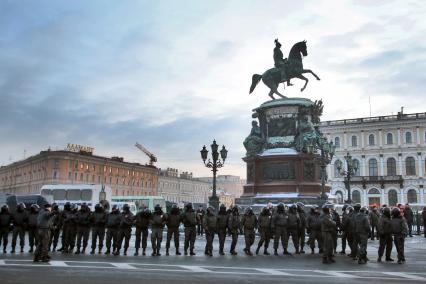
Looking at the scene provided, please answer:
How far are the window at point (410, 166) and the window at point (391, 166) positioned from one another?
6.88 ft

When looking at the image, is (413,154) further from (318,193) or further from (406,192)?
(318,193)

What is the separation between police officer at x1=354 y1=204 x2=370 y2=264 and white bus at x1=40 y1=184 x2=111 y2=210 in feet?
98.7

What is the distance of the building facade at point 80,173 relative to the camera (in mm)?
95688

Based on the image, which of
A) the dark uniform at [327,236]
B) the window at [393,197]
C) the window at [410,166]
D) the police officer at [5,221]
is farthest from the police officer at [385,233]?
the window at [410,166]

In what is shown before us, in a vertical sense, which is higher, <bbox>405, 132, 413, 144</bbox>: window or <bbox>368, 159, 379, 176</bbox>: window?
<bbox>405, 132, 413, 144</bbox>: window

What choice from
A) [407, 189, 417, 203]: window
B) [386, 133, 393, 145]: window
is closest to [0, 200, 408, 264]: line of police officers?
[407, 189, 417, 203]: window

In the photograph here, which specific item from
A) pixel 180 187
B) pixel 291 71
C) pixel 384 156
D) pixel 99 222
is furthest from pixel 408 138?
pixel 99 222

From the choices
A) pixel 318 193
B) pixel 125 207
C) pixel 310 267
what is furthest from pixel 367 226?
pixel 318 193

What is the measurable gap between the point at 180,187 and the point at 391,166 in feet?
211

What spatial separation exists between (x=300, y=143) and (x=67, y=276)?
21.8 meters

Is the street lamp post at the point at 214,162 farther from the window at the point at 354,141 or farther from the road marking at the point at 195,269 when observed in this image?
the window at the point at 354,141

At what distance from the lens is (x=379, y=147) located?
8662cm

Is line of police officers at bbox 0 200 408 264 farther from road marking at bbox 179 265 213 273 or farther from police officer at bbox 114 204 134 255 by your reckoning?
road marking at bbox 179 265 213 273

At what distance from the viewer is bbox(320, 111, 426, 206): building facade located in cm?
8275
